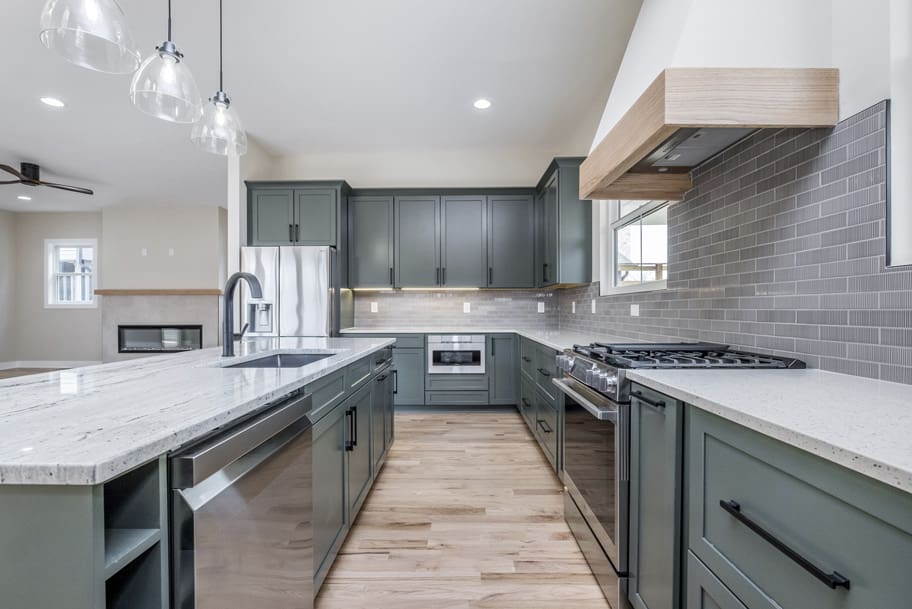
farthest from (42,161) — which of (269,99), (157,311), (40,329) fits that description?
(40,329)

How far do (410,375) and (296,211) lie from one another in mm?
2053

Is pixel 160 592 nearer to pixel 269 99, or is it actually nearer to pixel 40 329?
pixel 269 99

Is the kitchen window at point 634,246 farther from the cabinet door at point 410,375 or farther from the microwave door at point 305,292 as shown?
the microwave door at point 305,292

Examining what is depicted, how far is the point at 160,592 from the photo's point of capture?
2.18 feet

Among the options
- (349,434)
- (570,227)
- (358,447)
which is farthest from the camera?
(570,227)

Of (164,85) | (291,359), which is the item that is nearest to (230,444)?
(291,359)

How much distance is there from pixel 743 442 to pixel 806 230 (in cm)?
95

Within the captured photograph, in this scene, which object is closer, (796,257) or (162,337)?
(796,257)

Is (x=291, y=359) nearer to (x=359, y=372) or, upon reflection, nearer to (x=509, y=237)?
(x=359, y=372)

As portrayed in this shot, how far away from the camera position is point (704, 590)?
0.97m

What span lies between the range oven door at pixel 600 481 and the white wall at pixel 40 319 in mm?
9084

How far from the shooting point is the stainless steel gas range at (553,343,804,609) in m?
1.37

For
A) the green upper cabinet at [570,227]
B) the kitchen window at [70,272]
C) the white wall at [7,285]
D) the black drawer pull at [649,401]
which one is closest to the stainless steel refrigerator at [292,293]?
the green upper cabinet at [570,227]

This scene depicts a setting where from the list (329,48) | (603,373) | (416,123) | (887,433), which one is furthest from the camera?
(416,123)
